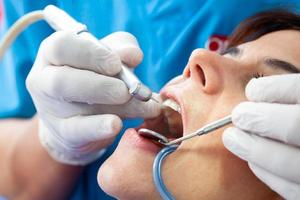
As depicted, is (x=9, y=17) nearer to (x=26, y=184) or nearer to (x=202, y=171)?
(x=26, y=184)

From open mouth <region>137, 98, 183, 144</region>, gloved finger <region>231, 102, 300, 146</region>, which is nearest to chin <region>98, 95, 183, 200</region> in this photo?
open mouth <region>137, 98, 183, 144</region>

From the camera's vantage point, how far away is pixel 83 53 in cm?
91

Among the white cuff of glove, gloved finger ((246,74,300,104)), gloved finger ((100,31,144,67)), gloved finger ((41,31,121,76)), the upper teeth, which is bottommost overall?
the white cuff of glove

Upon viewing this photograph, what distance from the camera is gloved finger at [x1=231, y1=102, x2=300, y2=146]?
0.71 meters

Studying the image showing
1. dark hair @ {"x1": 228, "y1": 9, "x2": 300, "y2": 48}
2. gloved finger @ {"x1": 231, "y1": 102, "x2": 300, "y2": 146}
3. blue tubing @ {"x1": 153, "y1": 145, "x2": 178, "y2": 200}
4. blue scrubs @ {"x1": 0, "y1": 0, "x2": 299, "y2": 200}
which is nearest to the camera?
gloved finger @ {"x1": 231, "y1": 102, "x2": 300, "y2": 146}

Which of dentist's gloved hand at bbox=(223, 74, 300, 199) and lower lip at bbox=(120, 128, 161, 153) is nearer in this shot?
dentist's gloved hand at bbox=(223, 74, 300, 199)

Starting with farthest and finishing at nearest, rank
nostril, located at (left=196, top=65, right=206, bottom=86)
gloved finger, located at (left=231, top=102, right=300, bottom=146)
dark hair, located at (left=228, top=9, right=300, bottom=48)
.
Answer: dark hair, located at (left=228, top=9, right=300, bottom=48) → nostril, located at (left=196, top=65, right=206, bottom=86) → gloved finger, located at (left=231, top=102, right=300, bottom=146)

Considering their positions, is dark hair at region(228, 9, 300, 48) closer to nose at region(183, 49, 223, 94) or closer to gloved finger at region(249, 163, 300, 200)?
nose at region(183, 49, 223, 94)

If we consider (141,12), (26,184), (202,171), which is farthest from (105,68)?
(26,184)

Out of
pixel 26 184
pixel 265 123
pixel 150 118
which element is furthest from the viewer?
pixel 26 184

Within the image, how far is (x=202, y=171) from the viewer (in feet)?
2.82

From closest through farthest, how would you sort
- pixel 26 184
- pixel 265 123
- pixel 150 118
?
pixel 265 123 < pixel 150 118 < pixel 26 184

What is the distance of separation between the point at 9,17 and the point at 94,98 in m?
0.57

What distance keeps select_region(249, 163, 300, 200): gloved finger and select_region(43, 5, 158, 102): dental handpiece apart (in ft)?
0.83
